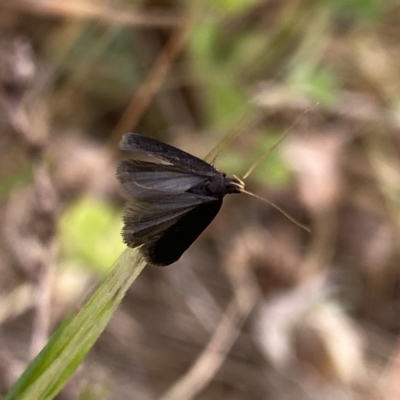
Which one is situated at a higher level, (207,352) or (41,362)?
(207,352)

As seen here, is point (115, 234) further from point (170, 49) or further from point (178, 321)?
point (170, 49)

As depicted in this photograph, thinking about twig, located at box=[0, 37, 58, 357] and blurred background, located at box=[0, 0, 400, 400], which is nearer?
twig, located at box=[0, 37, 58, 357]

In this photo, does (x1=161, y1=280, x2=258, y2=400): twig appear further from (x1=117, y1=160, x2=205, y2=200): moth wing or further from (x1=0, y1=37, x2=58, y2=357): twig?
(x1=117, y1=160, x2=205, y2=200): moth wing

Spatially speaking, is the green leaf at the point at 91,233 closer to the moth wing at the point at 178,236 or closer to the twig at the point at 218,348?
the twig at the point at 218,348

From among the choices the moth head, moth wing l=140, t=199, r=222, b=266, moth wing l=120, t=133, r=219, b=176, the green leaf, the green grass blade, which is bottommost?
the green grass blade

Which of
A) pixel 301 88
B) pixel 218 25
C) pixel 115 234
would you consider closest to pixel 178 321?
pixel 115 234

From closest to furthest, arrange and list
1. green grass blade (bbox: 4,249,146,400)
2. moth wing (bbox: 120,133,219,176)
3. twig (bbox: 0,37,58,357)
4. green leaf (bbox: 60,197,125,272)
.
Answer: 1. green grass blade (bbox: 4,249,146,400)
2. moth wing (bbox: 120,133,219,176)
3. twig (bbox: 0,37,58,357)
4. green leaf (bbox: 60,197,125,272)

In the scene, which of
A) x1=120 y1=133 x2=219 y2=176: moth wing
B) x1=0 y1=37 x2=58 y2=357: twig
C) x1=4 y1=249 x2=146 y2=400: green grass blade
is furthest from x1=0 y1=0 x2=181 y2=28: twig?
x1=4 y1=249 x2=146 y2=400: green grass blade

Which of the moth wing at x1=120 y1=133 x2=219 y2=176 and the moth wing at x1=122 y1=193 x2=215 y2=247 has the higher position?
the moth wing at x1=120 y1=133 x2=219 y2=176
